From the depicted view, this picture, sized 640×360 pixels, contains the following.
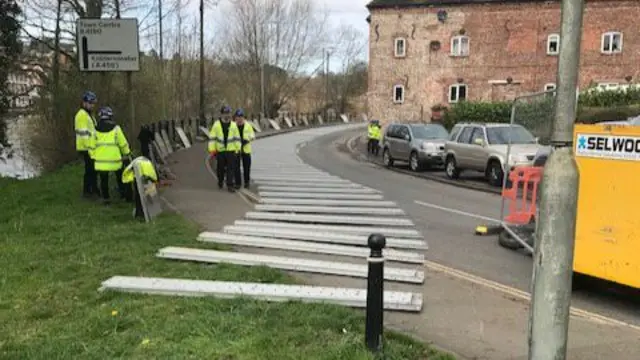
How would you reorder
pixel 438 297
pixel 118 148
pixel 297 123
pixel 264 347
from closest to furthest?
1. pixel 264 347
2. pixel 438 297
3. pixel 118 148
4. pixel 297 123

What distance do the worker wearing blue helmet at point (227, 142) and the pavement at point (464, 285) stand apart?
591 millimetres

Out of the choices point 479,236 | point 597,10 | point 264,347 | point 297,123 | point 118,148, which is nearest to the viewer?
point 264,347

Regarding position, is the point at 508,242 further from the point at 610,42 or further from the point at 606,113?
the point at 610,42

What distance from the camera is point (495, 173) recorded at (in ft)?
59.2

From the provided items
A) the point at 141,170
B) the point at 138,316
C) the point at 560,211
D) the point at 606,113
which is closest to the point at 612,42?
the point at 606,113

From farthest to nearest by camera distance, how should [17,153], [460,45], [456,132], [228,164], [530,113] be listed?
1. [460,45]
2. [17,153]
3. [456,132]
4. [228,164]
5. [530,113]

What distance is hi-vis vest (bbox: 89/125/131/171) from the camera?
11.2 meters

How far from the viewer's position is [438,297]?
22.1 feet

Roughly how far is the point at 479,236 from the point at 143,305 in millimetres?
6267

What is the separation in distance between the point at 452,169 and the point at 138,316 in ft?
52.7

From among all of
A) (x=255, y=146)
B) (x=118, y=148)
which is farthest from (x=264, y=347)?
(x=255, y=146)

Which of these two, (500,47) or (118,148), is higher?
(500,47)

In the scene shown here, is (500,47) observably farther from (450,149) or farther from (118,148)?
(118,148)

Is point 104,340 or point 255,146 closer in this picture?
point 104,340
